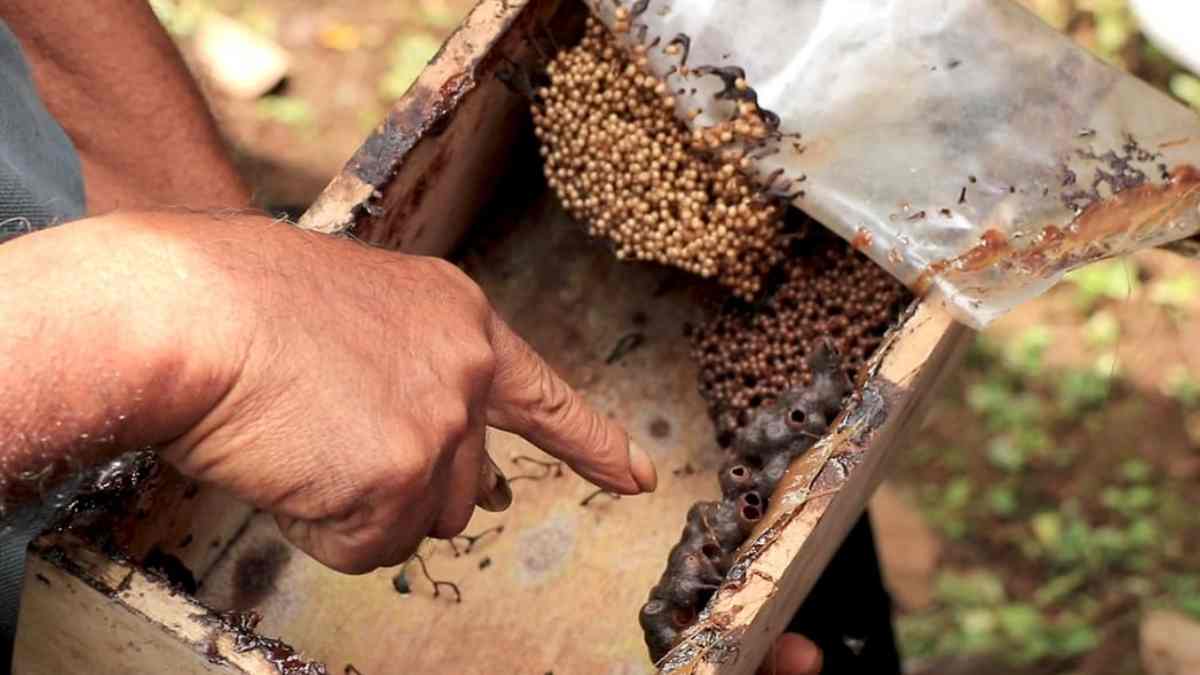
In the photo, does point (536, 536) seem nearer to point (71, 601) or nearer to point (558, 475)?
point (558, 475)

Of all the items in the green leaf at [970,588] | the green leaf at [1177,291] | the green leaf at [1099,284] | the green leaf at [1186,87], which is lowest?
the green leaf at [970,588]

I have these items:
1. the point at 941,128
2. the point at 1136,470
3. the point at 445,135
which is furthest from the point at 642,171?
the point at 1136,470

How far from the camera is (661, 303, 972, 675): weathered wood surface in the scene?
4.44ft

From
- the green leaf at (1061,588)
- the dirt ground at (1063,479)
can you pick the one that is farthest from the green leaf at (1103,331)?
the green leaf at (1061,588)

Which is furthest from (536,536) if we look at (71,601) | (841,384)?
(71,601)

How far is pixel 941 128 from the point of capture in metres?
1.60

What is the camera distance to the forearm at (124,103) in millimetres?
1745

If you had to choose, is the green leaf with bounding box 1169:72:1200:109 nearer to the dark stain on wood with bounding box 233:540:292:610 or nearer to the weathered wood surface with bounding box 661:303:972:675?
the weathered wood surface with bounding box 661:303:972:675

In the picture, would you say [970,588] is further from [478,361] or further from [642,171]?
[478,361]

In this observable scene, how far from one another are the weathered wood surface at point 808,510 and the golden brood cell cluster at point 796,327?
0.32 ft

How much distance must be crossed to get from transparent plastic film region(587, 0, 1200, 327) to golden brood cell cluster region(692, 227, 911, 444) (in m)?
0.10

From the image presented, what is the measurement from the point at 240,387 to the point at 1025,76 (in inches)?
38.8

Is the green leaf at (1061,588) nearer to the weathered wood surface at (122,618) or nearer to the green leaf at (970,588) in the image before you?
the green leaf at (970,588)

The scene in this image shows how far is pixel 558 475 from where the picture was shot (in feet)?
5.90
